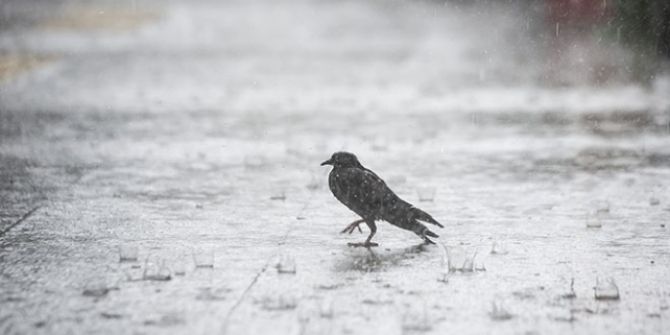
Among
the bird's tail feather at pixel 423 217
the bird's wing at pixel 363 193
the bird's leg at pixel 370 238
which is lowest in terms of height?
the bird's leg at pixel 370 238

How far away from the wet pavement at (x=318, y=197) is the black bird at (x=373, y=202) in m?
0.17

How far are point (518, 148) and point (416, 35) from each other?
50.9 feet

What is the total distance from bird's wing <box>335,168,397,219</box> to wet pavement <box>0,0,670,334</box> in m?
0.27

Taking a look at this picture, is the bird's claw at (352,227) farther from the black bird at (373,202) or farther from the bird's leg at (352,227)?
the black bird at (373,202)

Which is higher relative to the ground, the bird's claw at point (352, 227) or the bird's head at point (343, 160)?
the bird's head at point (343, 160)

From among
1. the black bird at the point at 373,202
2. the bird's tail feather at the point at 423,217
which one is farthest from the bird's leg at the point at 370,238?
the bird's tail feather at the point at 423,217

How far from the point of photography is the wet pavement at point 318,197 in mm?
5941

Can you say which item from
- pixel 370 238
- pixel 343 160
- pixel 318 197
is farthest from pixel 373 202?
pixel 318 197

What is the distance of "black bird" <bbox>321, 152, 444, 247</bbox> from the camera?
285 inches

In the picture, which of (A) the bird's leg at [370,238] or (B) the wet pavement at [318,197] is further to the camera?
(A) the bird's leg at [370,238]

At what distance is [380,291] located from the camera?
6262 mm

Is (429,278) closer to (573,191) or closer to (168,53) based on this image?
(573,191)

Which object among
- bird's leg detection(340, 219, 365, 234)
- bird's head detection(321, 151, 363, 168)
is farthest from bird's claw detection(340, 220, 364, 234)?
bird's head detection(321, 151, 363, 168)

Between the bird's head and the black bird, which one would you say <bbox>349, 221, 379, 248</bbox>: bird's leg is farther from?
the bird's head
